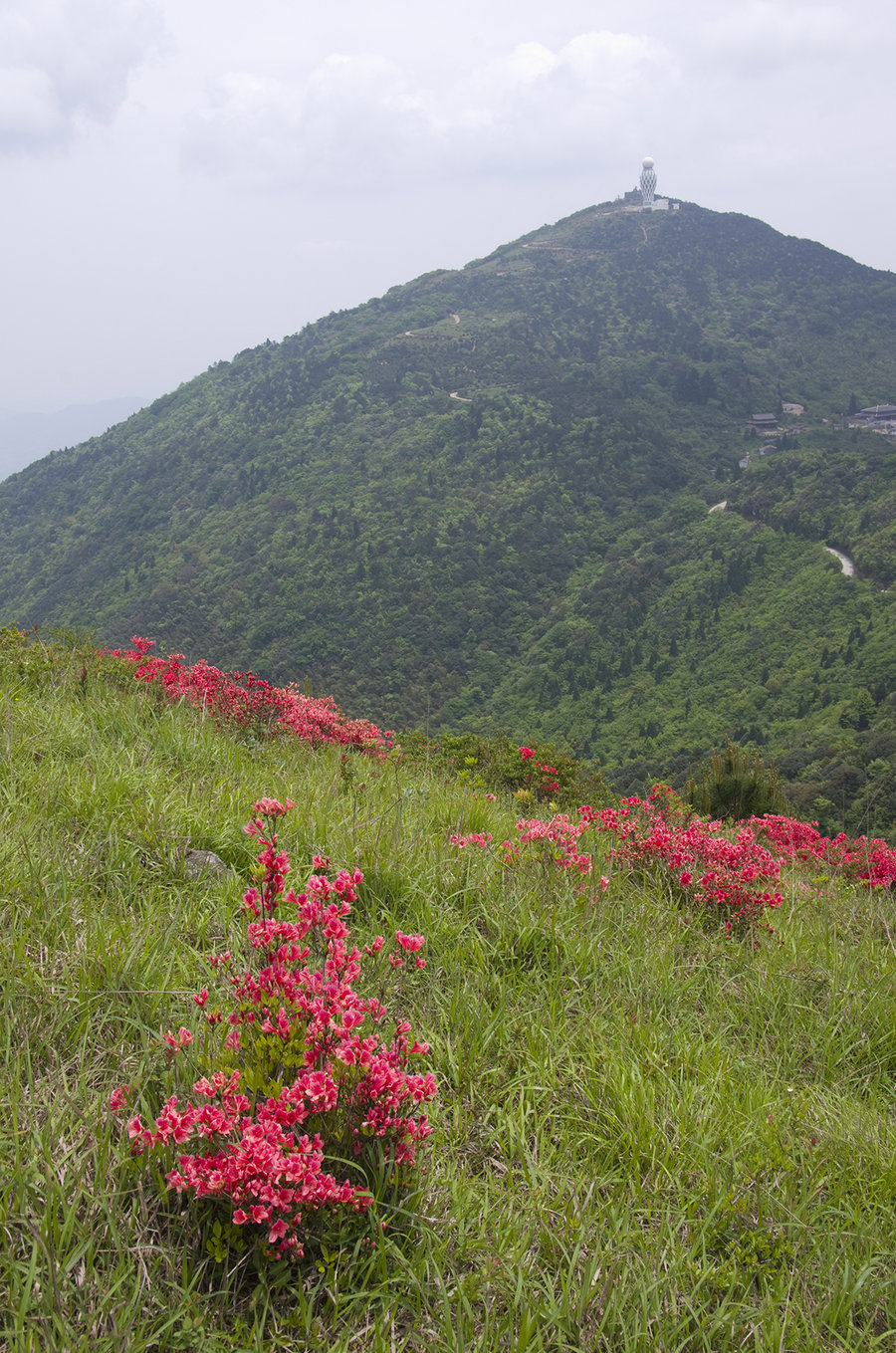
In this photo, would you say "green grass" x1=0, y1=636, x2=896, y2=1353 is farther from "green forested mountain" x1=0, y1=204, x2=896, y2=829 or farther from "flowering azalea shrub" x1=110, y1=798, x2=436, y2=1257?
"green forested mountain" x1=0, y1=204, x2=896, y2=829

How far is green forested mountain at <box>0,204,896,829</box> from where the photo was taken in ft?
115

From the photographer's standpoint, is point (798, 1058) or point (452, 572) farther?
point (452, 572)

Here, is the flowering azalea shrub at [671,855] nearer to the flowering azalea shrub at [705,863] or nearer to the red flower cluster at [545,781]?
the flowering azalea shrub at [705,863]

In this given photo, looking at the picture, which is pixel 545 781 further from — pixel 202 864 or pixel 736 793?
pixel 202 864

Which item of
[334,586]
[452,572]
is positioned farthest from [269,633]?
[452,572]

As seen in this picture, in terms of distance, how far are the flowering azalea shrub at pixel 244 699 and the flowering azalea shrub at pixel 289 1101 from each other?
286cm

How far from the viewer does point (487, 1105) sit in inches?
64.9

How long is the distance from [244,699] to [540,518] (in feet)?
176

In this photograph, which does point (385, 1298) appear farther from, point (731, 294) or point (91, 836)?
point (731, 294)

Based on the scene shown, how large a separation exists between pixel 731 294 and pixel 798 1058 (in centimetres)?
10231

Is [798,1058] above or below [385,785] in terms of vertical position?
below

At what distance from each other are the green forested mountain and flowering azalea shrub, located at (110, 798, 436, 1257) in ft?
52.6

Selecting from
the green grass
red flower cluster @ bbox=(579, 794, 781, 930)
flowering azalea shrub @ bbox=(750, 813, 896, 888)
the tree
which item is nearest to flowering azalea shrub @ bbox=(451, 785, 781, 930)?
red flower cluster @ bbox=(579, 794, 781, 930)

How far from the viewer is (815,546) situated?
137 feet
